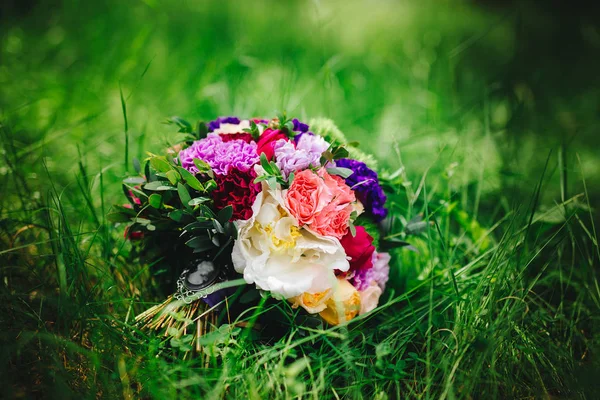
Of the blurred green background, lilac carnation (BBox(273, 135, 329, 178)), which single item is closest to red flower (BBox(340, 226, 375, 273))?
lilac carnation (BBox(273, 135, 329, 178))

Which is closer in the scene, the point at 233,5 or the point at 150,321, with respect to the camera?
the point at 150,321

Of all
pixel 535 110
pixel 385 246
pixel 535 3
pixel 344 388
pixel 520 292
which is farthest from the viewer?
pixel 535 3

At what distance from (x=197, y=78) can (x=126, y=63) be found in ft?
1.54

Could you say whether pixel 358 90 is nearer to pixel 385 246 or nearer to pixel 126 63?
pixel 126 63

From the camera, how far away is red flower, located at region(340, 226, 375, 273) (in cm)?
121

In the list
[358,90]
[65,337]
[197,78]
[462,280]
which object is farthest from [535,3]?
[65,337]

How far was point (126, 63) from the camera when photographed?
2.69 metres

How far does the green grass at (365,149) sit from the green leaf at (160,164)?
1.01 feet

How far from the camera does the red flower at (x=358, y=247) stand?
47.4 inches

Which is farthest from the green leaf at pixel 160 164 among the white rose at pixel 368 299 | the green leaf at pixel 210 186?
the white rose at pixel 368 299

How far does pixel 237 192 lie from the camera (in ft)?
3.88

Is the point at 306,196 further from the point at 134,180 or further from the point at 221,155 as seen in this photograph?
the point at 134,180

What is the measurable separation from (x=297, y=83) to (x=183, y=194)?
6.72 ft

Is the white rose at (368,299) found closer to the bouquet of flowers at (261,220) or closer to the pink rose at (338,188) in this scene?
the bouquet of flowers at (261,220)
